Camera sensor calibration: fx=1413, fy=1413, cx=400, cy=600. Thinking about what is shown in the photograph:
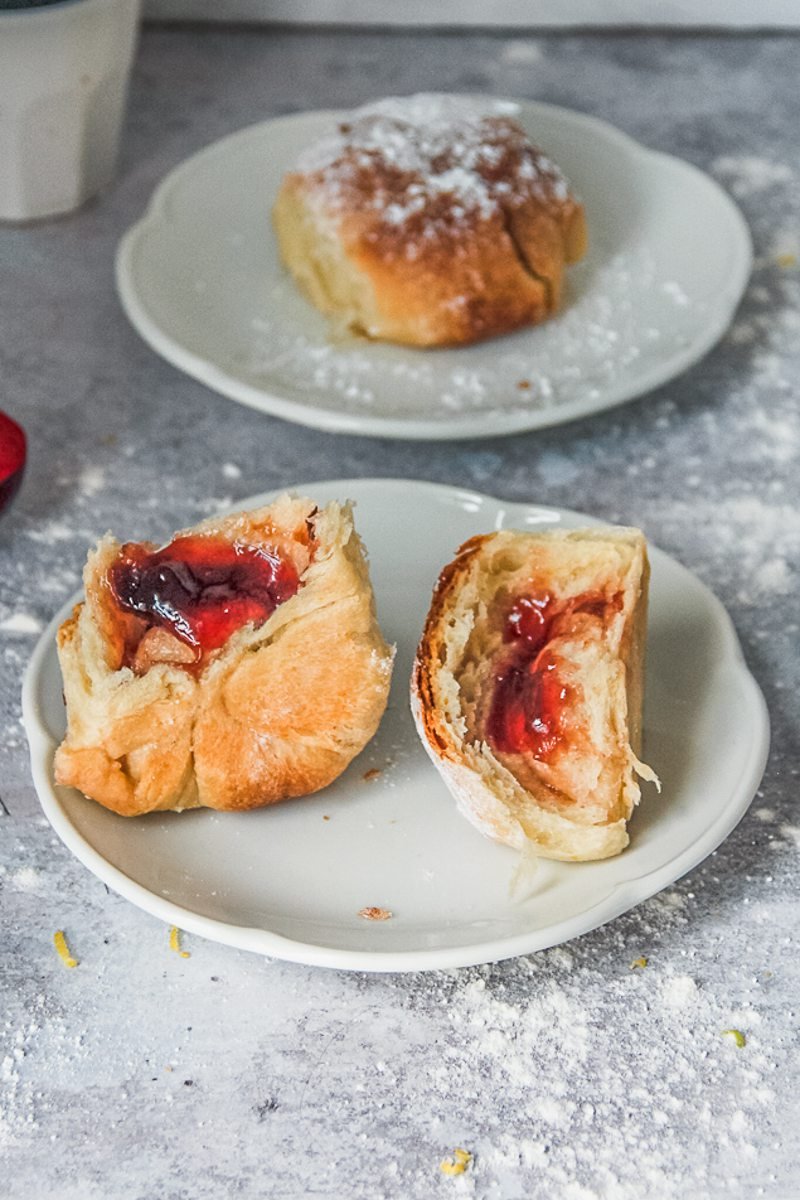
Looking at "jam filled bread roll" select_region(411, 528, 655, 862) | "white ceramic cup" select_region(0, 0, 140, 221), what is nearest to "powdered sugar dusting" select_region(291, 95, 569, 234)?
"white ceramic cup" select_region(0, 0, 140, 221)

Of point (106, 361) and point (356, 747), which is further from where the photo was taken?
point (106, 361)

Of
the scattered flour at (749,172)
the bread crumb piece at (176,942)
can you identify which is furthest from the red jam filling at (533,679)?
the scattered flour at (749,172)

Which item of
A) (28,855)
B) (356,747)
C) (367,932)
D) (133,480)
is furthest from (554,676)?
(133,480)

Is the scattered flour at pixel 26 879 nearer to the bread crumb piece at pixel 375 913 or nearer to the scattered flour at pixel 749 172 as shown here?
the bread crumb piece at pixel 375 913

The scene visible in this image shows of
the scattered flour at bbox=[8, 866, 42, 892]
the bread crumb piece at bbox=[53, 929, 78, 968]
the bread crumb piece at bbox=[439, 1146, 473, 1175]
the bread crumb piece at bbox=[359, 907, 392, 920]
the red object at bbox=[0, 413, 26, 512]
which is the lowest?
the scattered flour at bbox=[8, 866, 42, 892]

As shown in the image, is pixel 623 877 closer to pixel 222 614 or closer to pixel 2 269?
pixel 222 614

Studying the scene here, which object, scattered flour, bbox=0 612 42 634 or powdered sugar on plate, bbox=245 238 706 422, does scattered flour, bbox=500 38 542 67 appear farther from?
scattered flour, bbox=0 612 42 634
